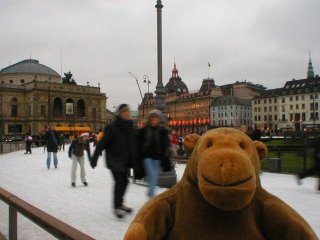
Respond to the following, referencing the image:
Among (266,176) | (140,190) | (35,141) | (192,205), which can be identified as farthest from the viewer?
(35,141)

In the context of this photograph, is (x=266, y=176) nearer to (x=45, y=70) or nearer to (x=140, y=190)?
(x=140, y=190)

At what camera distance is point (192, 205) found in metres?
1.96

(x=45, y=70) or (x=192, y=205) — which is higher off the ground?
(x=45, y=70)

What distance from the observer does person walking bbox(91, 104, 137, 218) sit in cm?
630

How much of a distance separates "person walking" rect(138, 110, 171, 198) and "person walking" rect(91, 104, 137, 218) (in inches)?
16.3

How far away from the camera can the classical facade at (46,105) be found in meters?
85.9

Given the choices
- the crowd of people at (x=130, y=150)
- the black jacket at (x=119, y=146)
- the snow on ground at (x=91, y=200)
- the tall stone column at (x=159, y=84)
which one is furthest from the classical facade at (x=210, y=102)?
the black jacket at (x=119, y=146)

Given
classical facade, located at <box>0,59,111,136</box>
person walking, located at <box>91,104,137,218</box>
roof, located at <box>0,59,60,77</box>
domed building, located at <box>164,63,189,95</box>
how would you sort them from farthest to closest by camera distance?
domed building, located at <box>164,63,189,95</box>, roof, located at <box>0,59,60,77</box>, classical facade, located at <box>0,59,111,136</box>, person walking, located at <box>91,104,137,218</box>

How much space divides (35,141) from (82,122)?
45.8 meters

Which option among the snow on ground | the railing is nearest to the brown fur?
the railing

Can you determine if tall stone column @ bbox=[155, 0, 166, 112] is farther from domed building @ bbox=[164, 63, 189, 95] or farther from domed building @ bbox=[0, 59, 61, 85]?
domed building @ bbox=[164, 63, 189, 95]

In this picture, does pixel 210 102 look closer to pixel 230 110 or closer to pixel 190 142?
pixel 230 110

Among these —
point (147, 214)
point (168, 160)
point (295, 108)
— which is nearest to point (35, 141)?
point (168, 160)

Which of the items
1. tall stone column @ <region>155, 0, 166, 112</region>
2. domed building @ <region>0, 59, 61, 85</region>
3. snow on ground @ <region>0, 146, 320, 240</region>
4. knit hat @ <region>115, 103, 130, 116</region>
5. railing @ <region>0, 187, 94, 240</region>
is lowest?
snow on ground @ <region>0, 146, 320, 240</region>
